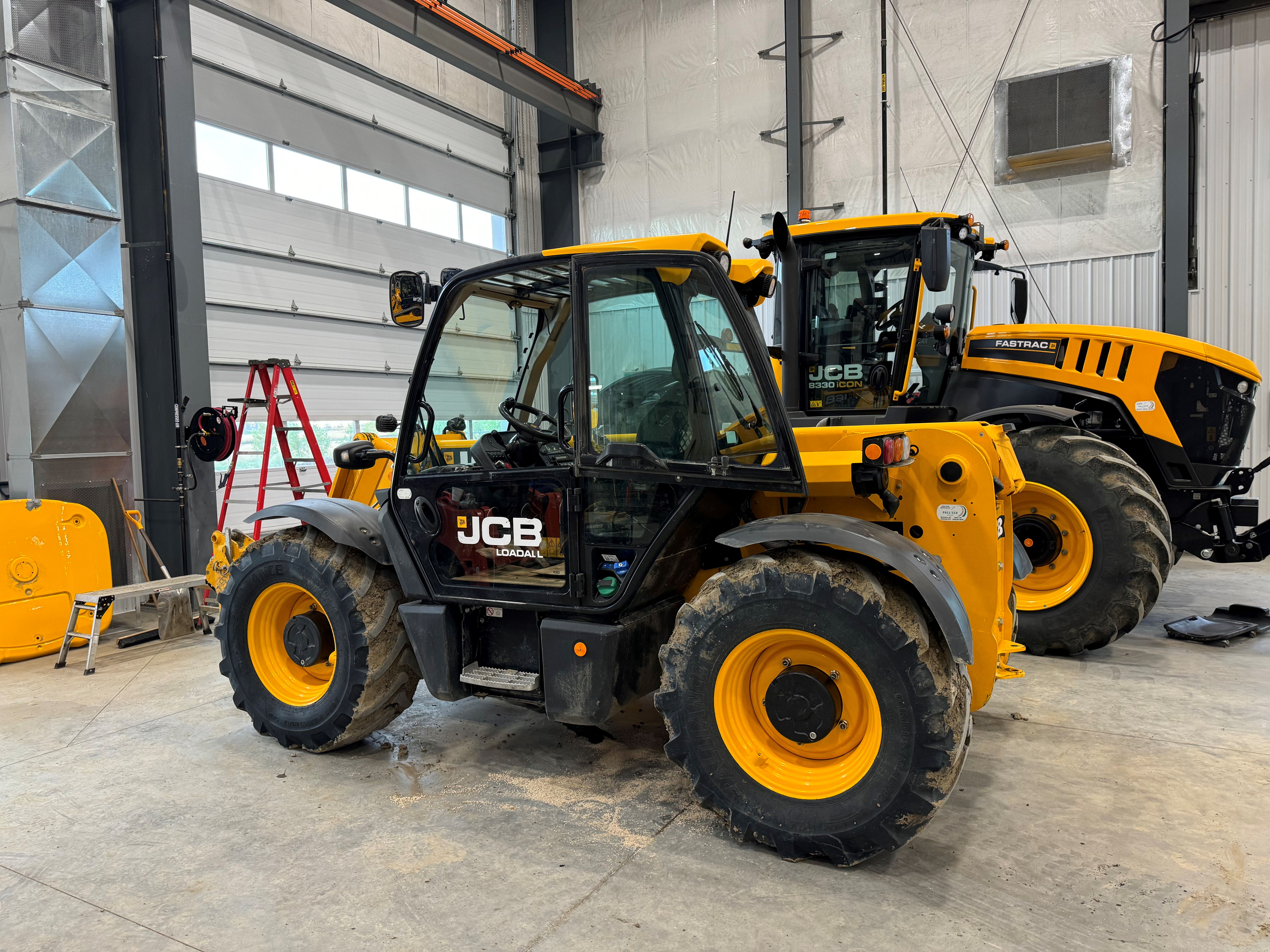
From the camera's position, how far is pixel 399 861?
296 cm

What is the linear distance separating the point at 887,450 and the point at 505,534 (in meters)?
1.52

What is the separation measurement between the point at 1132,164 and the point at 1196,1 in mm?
1816

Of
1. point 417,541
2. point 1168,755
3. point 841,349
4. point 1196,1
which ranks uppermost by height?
point 1196,1

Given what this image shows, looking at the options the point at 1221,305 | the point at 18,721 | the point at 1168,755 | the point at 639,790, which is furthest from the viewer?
the point at 1221,305

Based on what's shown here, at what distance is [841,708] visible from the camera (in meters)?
2.91

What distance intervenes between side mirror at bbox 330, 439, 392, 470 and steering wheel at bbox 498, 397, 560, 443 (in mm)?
571

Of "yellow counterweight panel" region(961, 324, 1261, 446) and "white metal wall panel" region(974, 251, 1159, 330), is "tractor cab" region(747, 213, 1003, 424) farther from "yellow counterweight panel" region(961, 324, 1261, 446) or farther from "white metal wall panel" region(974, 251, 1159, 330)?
"white metal wall panel" region(974, 251, 1159, 330)

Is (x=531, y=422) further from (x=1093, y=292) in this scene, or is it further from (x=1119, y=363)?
(x=1093, y=292)

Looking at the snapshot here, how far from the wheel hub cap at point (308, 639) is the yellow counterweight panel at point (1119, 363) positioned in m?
4.98

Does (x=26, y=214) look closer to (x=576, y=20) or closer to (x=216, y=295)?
(x=216, y=295)

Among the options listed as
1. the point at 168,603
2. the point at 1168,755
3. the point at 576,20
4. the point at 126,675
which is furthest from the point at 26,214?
the point at 576,20

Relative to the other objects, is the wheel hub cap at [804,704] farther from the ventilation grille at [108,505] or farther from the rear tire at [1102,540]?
the ventilation grille at [108,505]

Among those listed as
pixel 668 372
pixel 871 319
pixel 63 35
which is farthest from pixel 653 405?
pixel 63 35

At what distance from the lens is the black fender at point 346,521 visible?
3.84 m
